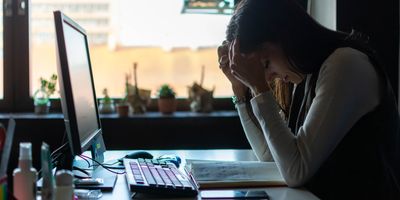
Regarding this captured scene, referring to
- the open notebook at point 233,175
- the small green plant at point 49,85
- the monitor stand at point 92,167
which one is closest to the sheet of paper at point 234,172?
the open notebook at point 233,175

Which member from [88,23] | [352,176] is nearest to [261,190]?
[352,176]

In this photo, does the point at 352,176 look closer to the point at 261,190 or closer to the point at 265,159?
the point at 261,190

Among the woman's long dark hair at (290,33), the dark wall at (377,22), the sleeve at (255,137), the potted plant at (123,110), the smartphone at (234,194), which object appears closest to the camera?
the smartphone at (234,194)

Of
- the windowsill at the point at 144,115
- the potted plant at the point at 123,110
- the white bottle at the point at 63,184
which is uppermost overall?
the white bottle at the point at 63,184

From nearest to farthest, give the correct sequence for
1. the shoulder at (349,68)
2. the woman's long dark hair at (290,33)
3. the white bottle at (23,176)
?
the white bottle at (23,176)
the shoulder at (349,68)
the woman's long dark hair at (290,33)

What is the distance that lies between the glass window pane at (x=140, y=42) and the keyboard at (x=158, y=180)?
133 centimetres

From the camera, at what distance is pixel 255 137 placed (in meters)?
1.56

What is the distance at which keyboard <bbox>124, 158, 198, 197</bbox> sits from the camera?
1022mm

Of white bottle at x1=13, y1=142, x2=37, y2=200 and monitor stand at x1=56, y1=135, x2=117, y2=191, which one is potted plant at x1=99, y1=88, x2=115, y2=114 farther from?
→ white bottle at x1=13, y1=142, x2=37, y2=200

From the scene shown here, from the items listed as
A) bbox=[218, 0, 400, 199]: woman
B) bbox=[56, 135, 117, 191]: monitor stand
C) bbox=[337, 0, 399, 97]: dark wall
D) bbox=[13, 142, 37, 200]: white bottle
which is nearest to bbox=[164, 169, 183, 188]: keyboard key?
bbox=[56, 135, 117, 191]: monitor stand

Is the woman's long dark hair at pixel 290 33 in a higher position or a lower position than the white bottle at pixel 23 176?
higher

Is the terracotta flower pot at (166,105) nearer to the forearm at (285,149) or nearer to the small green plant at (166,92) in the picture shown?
the small green plant at (166,92)

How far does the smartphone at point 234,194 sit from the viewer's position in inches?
40.1

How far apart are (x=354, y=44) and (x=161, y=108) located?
57.0 inches
